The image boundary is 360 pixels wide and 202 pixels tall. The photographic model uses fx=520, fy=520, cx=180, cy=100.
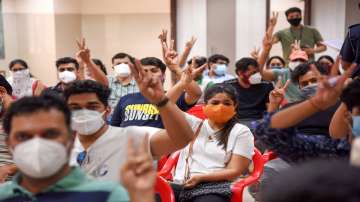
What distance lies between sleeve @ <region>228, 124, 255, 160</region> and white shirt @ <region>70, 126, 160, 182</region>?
38.1 inches

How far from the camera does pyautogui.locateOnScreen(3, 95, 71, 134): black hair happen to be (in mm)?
1840

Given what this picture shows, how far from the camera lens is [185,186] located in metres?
3.20

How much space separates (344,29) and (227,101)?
14.2 ft

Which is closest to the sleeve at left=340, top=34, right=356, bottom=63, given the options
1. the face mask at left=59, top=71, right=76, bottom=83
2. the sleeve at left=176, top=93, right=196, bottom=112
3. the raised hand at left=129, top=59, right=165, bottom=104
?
the sleeve at left=176, top=93, right=196, bottom=112

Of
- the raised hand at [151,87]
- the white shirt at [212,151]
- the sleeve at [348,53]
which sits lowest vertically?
the white shirt at [212,151]

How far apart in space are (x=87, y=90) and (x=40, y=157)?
86 centimetres

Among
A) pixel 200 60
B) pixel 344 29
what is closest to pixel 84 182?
pixel 200 60

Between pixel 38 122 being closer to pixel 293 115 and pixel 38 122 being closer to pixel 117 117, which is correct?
pixel 293 115

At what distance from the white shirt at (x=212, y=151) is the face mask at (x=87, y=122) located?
101cm

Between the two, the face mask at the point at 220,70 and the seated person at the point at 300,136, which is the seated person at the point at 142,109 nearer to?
the seated person at the point at 300,136

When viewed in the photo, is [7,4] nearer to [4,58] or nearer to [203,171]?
[4,58]

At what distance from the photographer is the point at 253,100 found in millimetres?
5180

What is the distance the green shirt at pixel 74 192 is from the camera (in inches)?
69.4

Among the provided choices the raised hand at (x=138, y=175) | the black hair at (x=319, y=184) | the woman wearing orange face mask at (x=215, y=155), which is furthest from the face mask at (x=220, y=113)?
the black hair at (x=319, y=184)
